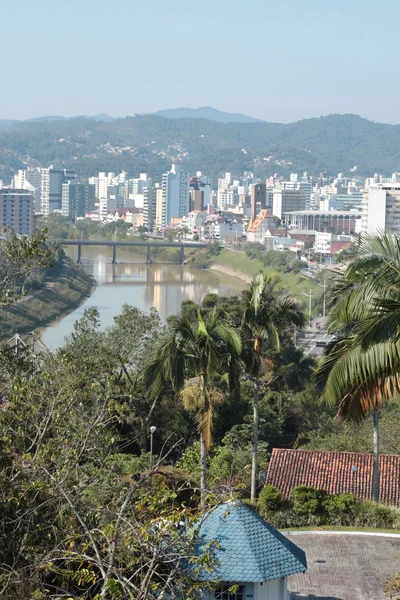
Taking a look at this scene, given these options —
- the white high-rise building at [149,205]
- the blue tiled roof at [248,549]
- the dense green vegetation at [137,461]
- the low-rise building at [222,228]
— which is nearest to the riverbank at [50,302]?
the dense green vegetation at [137,461]

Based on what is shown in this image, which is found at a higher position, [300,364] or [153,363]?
[153,363]

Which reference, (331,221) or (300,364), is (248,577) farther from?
(331,221)

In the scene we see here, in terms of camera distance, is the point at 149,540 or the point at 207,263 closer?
the point at 149,540

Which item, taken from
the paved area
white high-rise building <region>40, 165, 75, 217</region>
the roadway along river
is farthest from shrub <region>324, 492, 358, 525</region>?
white high-rise building <region>40, 165, 75, 217</region>

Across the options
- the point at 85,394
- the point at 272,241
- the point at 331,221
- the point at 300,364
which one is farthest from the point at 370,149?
the point at 85,394

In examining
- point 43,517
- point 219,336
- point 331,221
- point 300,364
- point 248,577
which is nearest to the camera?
point 43,517

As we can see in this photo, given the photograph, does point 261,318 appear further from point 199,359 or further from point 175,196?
point 175,196
